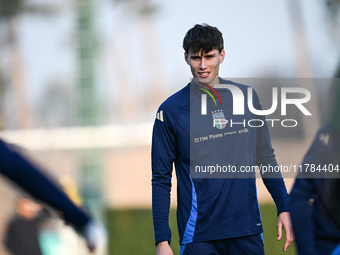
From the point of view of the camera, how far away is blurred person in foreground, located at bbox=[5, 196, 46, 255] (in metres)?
6.99

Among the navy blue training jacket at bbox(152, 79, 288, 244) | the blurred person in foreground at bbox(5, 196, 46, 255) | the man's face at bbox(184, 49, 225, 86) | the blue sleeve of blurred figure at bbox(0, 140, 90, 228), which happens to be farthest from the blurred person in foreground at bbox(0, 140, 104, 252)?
the blurred person in foreground at bbox(5, 196, 46, 255)

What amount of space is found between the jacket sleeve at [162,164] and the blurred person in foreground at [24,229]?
11.8ft

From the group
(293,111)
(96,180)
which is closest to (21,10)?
(96,180)

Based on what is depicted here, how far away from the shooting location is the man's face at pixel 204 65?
3.72m

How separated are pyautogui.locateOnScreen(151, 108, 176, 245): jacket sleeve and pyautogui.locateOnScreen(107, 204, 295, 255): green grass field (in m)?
5.23

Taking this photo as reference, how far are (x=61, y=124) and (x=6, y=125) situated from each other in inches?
41.9

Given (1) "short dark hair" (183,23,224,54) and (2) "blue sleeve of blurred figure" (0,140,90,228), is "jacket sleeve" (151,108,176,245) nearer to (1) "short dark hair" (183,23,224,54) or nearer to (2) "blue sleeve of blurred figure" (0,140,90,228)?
(1) "short dark hair" (183,23,224,54)

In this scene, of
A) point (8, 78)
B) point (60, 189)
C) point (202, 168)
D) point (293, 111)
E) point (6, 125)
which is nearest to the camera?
point (60, 189)

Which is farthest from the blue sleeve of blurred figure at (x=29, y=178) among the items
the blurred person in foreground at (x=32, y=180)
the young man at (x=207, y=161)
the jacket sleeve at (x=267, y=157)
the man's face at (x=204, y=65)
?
the jacket sleeve at (x=267, y=157)

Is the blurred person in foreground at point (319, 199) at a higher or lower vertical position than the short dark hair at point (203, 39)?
lower

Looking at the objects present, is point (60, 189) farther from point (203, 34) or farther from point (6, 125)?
point (6, 125)

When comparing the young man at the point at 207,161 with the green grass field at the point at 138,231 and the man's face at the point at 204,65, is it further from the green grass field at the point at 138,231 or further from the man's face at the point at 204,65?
the green grass field at the point at 138,231

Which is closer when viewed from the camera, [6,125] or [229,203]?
[229,203]

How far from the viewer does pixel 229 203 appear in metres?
3.58
